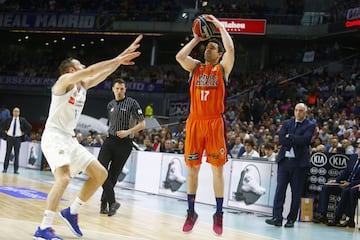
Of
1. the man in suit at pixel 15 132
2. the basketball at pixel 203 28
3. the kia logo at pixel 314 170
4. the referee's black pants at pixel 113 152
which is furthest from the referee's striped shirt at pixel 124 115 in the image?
the man in suit at pixel 15 132

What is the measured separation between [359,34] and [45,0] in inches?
807

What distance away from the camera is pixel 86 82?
7.43 metres

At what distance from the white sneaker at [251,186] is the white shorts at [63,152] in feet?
20.4

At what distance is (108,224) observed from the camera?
29.1 ft

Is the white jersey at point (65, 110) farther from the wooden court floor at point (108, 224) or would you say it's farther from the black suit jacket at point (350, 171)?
the black suit jacket at point (350, 171)

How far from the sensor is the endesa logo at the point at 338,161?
12195mm

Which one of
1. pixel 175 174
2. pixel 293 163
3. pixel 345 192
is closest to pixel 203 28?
pixel 293 163

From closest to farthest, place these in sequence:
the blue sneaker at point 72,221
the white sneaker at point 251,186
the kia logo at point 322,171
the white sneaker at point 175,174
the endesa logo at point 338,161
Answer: the blue sneaker at point 72,221 → the endesa logo at point 338,161 → the kia logo at point 322,171 → the white sneaker at point 251,186 → the white sneaker at point 175,174

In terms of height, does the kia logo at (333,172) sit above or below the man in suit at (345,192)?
above

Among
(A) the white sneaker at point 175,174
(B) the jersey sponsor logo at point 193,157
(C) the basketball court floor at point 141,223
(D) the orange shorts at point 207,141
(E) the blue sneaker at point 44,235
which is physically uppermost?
(D) the orange shorts at point 207,141

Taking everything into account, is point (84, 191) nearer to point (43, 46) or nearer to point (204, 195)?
point (204, 195)

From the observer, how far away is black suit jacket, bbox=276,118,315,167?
10812mm

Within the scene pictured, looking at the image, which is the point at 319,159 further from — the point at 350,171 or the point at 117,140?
the point at 117,140

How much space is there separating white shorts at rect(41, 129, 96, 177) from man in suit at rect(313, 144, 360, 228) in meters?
6.11
